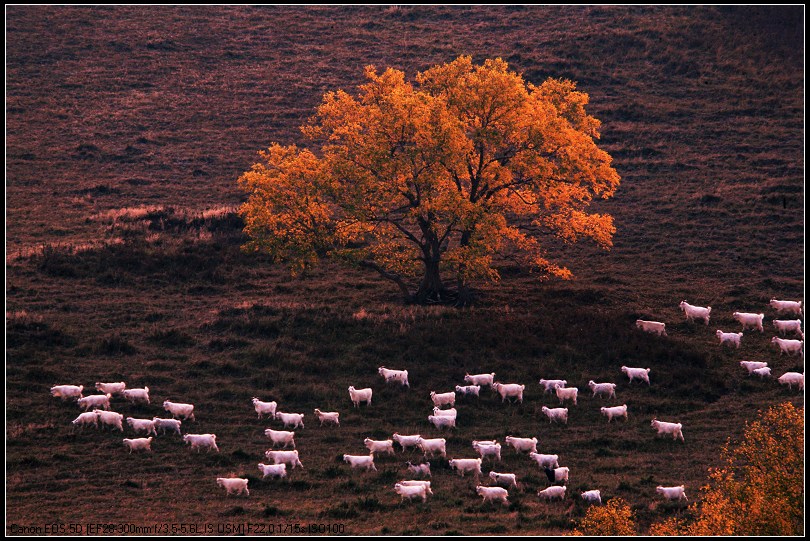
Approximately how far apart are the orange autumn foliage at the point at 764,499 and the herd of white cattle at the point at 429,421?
8.65 ft

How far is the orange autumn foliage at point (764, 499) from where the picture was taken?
19.7 m

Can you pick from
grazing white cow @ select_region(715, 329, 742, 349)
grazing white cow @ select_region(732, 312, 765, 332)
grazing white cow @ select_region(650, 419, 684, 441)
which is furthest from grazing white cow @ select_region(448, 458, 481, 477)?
grazing white cow @ select_region(732, 312, 765, 332)

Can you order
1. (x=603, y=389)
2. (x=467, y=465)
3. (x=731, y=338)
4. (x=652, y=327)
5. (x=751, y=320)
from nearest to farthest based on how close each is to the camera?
(x=467, y=465) < (x=603, y=389) < (x=731, y=338) < (x=652, y=327) < (x=751, y=320)

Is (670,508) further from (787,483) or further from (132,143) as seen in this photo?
(132,143)

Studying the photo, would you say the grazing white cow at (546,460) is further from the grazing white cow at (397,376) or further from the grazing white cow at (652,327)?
the grazing white cow at (652,327)

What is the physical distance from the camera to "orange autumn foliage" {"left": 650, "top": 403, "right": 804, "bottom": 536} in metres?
19.7

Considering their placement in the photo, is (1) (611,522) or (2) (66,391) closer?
(1) (611,522)

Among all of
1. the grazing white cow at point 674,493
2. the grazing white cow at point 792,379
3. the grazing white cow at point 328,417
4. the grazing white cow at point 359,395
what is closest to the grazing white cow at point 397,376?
the grazing white cow at point 359,395

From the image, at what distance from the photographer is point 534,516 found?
917 inches

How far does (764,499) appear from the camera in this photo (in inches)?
804

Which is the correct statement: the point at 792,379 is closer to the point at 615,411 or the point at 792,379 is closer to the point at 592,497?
the point at 615,411

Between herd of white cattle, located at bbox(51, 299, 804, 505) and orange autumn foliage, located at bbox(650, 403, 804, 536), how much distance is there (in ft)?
8.65

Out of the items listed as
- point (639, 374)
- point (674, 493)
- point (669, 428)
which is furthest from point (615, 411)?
point (674, 493)

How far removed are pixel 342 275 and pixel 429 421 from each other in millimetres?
16783
